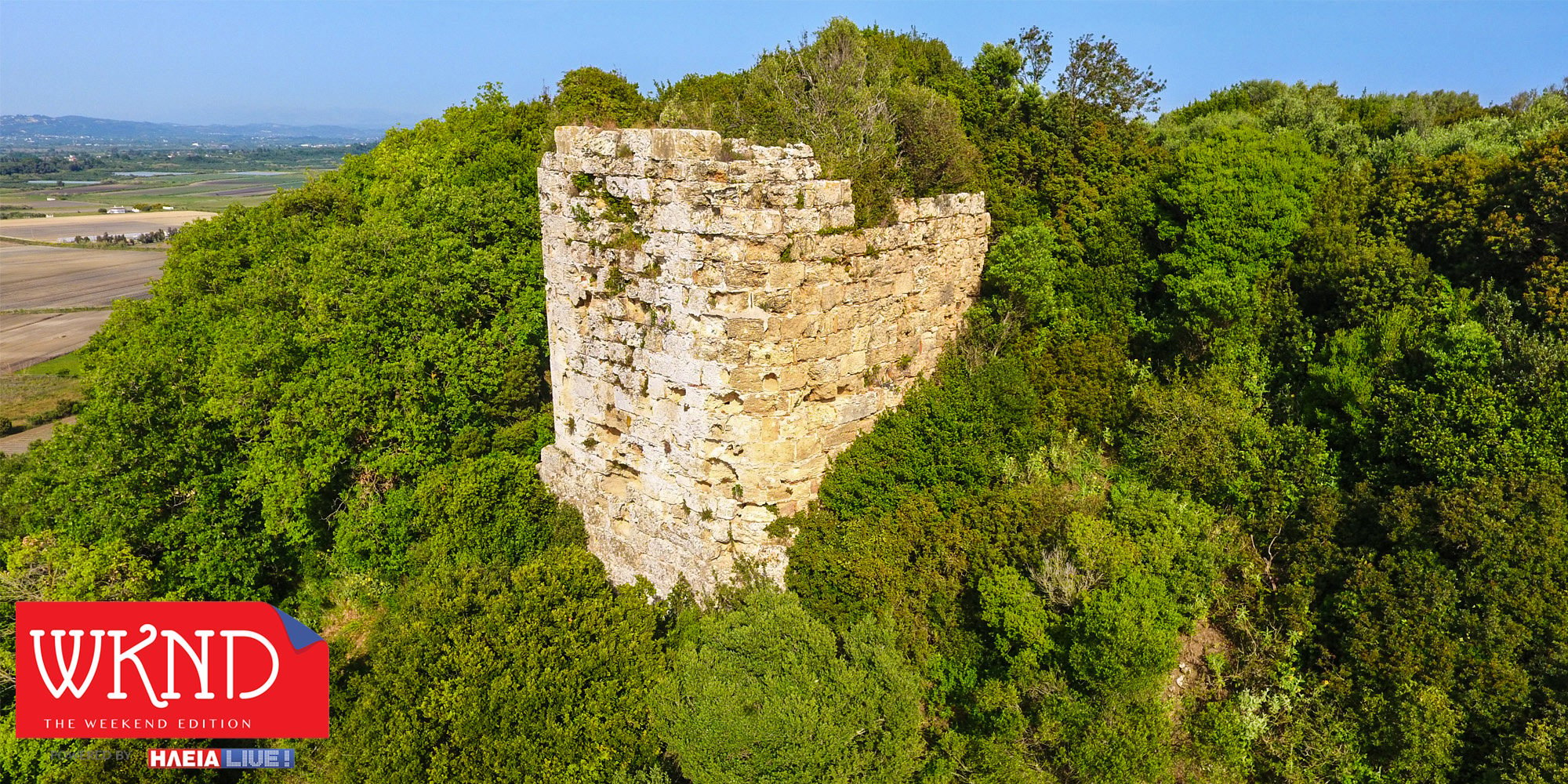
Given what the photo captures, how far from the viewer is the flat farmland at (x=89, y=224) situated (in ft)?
230

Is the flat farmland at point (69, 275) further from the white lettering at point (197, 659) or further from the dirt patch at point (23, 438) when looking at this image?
the white lettering at point (197, 659)

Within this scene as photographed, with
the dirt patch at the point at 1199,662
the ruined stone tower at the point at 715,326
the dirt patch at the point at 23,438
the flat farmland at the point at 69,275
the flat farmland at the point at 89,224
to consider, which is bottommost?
the dirt patch at the point at 23,438

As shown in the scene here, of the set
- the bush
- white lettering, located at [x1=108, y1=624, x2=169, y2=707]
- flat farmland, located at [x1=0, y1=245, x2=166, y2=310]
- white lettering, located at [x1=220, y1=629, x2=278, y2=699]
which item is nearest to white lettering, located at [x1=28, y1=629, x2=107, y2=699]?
white lettering, located at [x1=108, y1=624, x2=169, y2=707]

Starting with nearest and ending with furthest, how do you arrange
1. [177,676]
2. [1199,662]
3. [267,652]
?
[1199,662] → [267,652] → [177,676]

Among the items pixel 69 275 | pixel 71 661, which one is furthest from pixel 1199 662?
pixel 69 275

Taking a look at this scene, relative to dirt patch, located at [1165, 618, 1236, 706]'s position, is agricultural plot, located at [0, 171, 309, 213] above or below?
above

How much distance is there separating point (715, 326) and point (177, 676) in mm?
8445

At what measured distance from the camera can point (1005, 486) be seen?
1052 centimetres

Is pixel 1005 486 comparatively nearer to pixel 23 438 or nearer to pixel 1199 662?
pixel 1199 662

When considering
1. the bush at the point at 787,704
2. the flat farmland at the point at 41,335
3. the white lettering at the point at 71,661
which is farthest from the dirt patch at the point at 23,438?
the bush at the point at 787,704

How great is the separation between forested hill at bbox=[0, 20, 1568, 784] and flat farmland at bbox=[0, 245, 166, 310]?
4240 cm

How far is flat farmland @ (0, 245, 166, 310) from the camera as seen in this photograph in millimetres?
50031

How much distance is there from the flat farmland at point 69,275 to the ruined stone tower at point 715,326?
49056 millimetres

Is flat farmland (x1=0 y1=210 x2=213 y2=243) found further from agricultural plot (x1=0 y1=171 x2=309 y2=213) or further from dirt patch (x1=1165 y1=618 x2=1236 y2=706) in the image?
dirt patch (x1=1165 y1=618 x2=1236 y2=706)
